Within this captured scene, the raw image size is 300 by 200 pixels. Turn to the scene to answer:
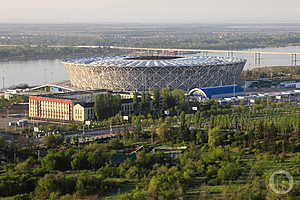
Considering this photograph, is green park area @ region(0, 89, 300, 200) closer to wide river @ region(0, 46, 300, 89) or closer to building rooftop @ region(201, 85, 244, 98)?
building rooftop @ region(201, 85, 244, 98)

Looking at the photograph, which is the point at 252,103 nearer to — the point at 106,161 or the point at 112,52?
the point at 106,161

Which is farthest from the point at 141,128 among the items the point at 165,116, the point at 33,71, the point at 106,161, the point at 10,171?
the point at 33,71

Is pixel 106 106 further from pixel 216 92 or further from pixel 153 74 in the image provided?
pixel 216 92

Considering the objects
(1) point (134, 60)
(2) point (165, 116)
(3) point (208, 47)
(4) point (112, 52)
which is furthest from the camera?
(3) point (208, 47)

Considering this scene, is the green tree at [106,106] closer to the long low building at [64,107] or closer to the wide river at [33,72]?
the long low building at [64,107]

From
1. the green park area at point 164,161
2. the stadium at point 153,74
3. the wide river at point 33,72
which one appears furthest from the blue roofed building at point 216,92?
the wide river at point 33,72
